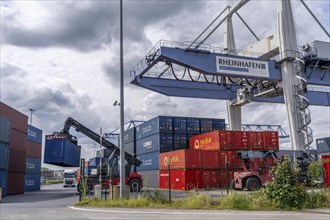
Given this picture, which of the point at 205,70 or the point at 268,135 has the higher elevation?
the point at 205,70

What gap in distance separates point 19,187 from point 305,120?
26293 millimetres

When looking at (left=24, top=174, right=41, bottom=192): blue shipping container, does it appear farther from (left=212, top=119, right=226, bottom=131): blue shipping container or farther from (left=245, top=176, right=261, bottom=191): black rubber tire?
(left=245, top=176, right=261, bottom=191): black rubber tire

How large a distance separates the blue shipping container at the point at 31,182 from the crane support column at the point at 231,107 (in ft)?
76.6

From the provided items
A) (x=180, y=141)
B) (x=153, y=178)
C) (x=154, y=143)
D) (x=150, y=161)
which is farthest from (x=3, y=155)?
(x=180, y=141)

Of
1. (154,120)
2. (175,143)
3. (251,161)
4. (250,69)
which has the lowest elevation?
(251,161)

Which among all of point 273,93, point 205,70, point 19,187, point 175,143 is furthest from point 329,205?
point 19,187

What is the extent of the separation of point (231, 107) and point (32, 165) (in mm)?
24138

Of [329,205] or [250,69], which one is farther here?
[250,69]

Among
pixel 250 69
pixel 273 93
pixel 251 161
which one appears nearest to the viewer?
pixel 251 161

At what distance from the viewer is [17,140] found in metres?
32.4

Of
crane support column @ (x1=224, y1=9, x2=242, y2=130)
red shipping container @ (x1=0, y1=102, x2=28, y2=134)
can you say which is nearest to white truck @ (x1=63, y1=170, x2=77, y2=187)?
Answer: red shipping container @ (x1=0, y1=102, x2=28, y2=134)

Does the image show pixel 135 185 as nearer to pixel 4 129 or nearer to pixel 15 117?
pixel 4 129

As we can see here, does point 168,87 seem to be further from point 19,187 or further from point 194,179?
point 19,187

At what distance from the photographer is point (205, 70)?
26047mm
